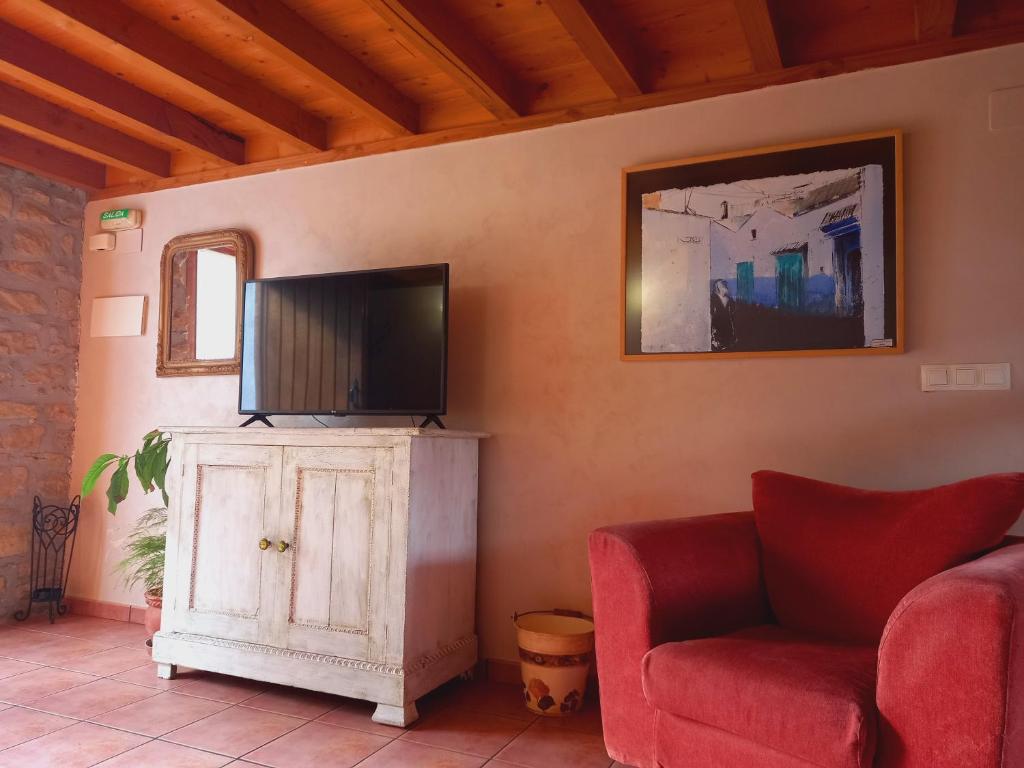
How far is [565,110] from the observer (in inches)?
114

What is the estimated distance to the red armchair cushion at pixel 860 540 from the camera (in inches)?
67.8

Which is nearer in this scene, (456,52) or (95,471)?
(456,52)

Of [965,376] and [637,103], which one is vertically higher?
[637,103]

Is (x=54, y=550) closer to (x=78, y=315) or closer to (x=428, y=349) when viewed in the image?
(x=78, y=315)

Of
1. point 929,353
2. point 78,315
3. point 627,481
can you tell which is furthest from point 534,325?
point 78,315

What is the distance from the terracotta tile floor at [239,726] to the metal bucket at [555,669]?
2.0 inches

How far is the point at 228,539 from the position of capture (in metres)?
2.72

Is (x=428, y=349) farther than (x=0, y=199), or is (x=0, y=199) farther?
(x=0, y=199)

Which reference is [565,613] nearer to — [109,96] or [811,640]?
[811,640]

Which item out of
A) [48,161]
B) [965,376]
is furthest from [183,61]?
[965,376]

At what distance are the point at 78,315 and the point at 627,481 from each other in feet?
10.2

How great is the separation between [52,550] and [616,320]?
3.14 metres

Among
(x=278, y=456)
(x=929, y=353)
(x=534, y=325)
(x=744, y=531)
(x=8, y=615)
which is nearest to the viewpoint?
(x=744, y=531)

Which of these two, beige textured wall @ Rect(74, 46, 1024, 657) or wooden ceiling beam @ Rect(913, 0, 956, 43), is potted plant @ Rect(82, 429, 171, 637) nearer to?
beige textured wall @ Rect(74, 46, 1024, 657)
